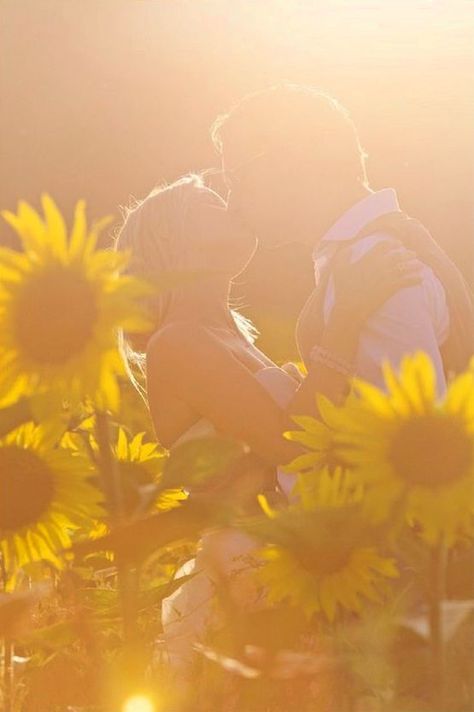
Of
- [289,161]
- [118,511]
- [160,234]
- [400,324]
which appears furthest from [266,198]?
[118,511]

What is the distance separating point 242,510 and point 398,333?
1294mm

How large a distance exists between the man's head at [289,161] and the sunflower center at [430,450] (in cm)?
162

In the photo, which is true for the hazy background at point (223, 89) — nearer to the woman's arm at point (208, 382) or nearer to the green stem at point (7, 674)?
the woman's arm at point (208, 382)

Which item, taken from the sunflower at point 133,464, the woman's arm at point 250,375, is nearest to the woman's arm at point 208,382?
the woman's arm at point 250,375

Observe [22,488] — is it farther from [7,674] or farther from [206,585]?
[206,585]

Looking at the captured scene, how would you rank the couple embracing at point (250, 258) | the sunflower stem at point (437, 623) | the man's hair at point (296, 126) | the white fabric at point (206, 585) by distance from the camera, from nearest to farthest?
1. the sunflower stem at point (437, 623)
2. the white fabric at point (206, 585)
3. the couple embracing at point (250, 258)
4. the man's hair at point (296, 126)

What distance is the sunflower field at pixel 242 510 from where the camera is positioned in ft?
1.58

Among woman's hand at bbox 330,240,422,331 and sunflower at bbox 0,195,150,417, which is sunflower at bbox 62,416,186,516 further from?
woman's hand at bbox 330,240,422,331

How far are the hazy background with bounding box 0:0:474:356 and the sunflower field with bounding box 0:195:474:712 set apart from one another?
0.52m

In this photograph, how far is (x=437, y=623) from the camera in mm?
Answer: 460

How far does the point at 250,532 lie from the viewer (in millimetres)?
488

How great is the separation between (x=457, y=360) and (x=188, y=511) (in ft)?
4.72

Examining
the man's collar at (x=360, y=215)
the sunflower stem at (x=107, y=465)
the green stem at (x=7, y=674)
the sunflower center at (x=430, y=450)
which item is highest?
the sunflower center at (x=430, y=450)

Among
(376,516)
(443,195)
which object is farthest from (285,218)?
(443,195)
